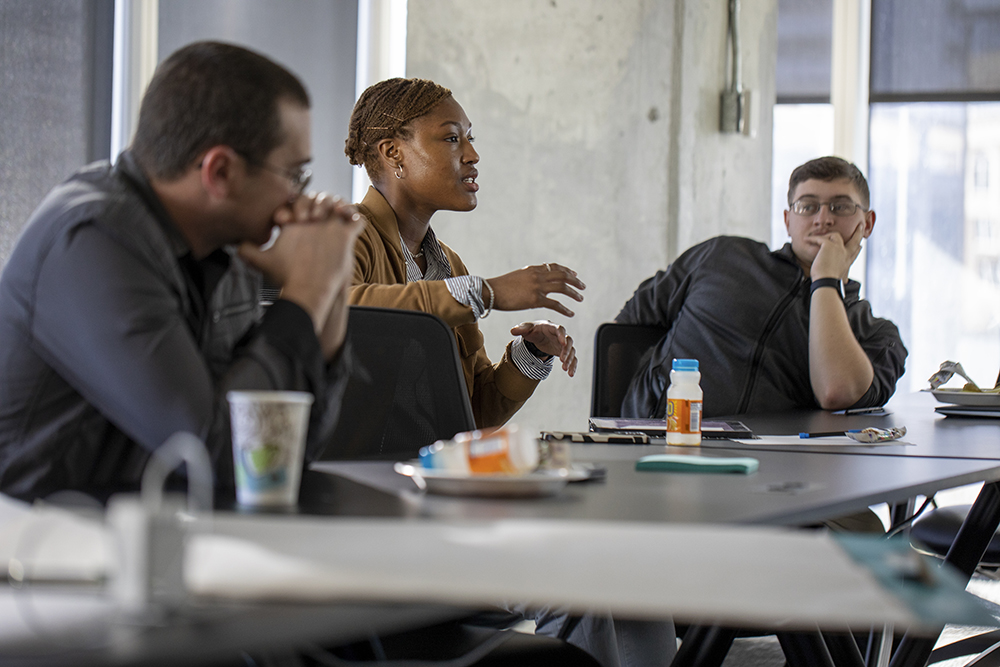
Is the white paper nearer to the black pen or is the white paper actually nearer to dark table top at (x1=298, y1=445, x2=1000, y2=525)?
the black pen

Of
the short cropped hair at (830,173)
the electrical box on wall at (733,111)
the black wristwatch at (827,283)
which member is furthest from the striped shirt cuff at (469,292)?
the electrical box on wall at (733,111)

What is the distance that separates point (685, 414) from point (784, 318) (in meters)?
1.27

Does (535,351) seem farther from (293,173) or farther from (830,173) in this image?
(830,173)

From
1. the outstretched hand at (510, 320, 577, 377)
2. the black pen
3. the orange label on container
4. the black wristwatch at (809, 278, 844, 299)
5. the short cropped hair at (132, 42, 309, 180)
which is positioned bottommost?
the black pen

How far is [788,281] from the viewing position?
9.13 ft

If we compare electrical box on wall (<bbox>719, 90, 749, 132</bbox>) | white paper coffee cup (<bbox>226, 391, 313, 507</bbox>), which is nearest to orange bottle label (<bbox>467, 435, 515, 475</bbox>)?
white paper coffee cup (<bbox>226, 391, 313, 507</bbox>)

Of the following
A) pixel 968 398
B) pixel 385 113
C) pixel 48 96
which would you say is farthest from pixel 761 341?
pixel 48 96

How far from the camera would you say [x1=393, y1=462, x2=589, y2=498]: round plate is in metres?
0.96

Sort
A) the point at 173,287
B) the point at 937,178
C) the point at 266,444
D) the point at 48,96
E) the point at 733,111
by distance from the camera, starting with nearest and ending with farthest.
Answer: the point at 266,444
the point at 173,287
the point at 48,96
the point at 733,111
the point at 937,178

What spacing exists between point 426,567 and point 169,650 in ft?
0.63

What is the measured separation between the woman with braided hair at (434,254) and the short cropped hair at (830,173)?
3.22 ft

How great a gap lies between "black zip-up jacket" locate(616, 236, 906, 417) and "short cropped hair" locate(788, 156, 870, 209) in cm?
21

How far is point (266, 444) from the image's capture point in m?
0.86

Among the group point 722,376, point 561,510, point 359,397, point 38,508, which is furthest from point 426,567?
point 722,376
